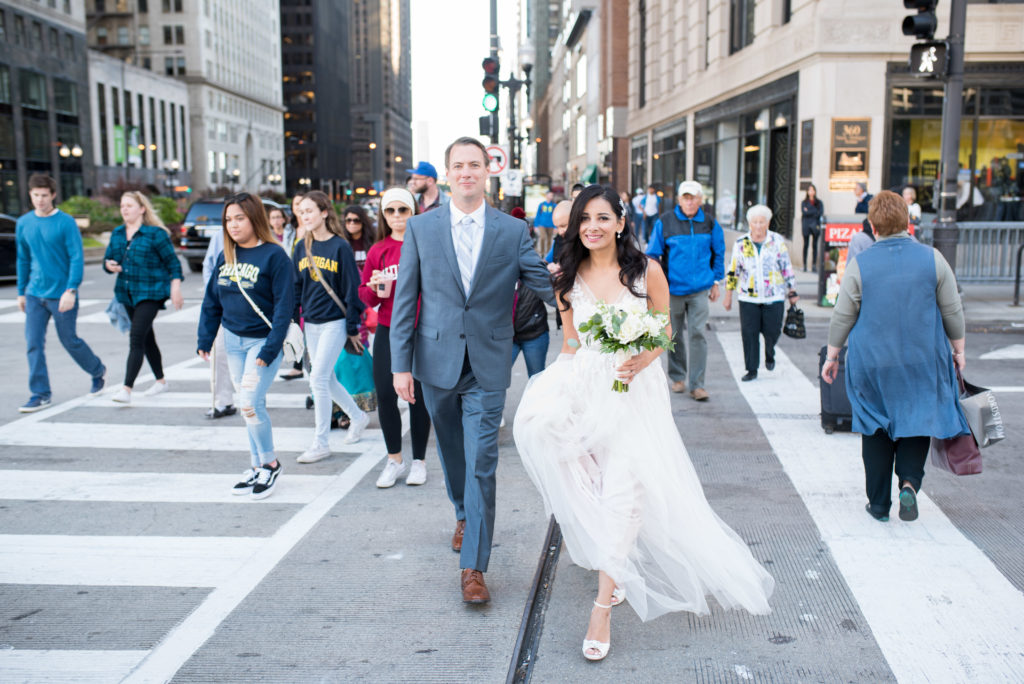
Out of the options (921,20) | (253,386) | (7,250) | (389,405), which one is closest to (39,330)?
(253,386)

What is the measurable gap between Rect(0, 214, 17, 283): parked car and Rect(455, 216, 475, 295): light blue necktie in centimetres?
1917

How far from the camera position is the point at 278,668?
3629 mm

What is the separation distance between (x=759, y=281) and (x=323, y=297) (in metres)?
4.53

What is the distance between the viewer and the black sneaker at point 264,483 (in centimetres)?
591

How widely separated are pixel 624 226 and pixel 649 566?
1.57m

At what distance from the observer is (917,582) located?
434 cm

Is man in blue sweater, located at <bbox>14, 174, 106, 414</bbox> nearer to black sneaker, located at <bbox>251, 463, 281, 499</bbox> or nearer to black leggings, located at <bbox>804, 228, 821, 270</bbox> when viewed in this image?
black sneaker, located at <bbox>251, 463, 281, 499</bbox>

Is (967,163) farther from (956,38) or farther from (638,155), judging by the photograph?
(638,155)

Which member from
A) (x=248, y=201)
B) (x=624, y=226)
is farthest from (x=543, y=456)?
(x=248, y=201)

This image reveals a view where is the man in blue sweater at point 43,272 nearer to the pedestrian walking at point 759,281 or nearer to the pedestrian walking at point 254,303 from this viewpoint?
the pedestrian walking at point 254,303

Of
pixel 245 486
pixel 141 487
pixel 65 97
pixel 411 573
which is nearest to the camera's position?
pixel 411 573

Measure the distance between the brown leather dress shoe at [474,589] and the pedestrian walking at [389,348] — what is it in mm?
1849

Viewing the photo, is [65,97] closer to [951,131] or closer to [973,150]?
[973,150]

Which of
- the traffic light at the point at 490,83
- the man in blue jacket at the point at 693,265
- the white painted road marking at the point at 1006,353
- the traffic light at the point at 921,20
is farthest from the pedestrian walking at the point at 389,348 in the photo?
the traffic light at the point at 490,83
